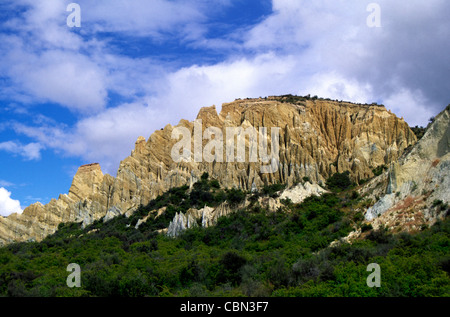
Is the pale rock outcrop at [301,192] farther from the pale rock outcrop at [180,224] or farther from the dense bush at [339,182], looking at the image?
the pale rock outcrop at [180,224]

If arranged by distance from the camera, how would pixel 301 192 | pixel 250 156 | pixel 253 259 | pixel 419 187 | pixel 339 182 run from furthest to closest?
pixel 250 156 → pixel 339 182 → pixel 301 192 → pixel 419 187 → pixel 253 259

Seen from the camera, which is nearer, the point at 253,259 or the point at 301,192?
the point at 253,259

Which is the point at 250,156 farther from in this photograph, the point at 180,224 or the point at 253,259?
the point at 253,259

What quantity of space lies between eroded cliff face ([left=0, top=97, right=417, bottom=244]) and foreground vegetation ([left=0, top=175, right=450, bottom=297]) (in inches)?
203

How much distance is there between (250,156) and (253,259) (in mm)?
26340

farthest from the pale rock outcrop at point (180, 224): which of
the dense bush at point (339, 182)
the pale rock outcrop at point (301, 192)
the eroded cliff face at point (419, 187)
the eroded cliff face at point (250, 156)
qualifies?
the eroded cliff face at point (419, 187)

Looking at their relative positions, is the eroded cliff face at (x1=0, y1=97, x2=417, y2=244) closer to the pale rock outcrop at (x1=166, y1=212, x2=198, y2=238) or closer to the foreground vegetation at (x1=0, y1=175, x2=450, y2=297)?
the foreground vegetation at (x1=0, y1=175, x2=450, y2=297)

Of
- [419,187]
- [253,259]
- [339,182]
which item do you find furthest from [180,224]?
[419,187]

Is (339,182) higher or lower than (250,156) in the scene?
lower

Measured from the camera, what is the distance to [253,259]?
96.0 ft

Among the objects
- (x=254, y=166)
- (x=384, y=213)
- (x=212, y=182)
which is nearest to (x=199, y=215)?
(x=212, y=182)

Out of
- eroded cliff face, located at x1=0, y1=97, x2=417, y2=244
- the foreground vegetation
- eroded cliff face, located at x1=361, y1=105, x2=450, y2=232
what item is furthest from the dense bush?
eroded cliff face, located at x1=361, y1=105, x2=450, y2=232

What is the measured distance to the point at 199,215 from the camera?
152 ft
